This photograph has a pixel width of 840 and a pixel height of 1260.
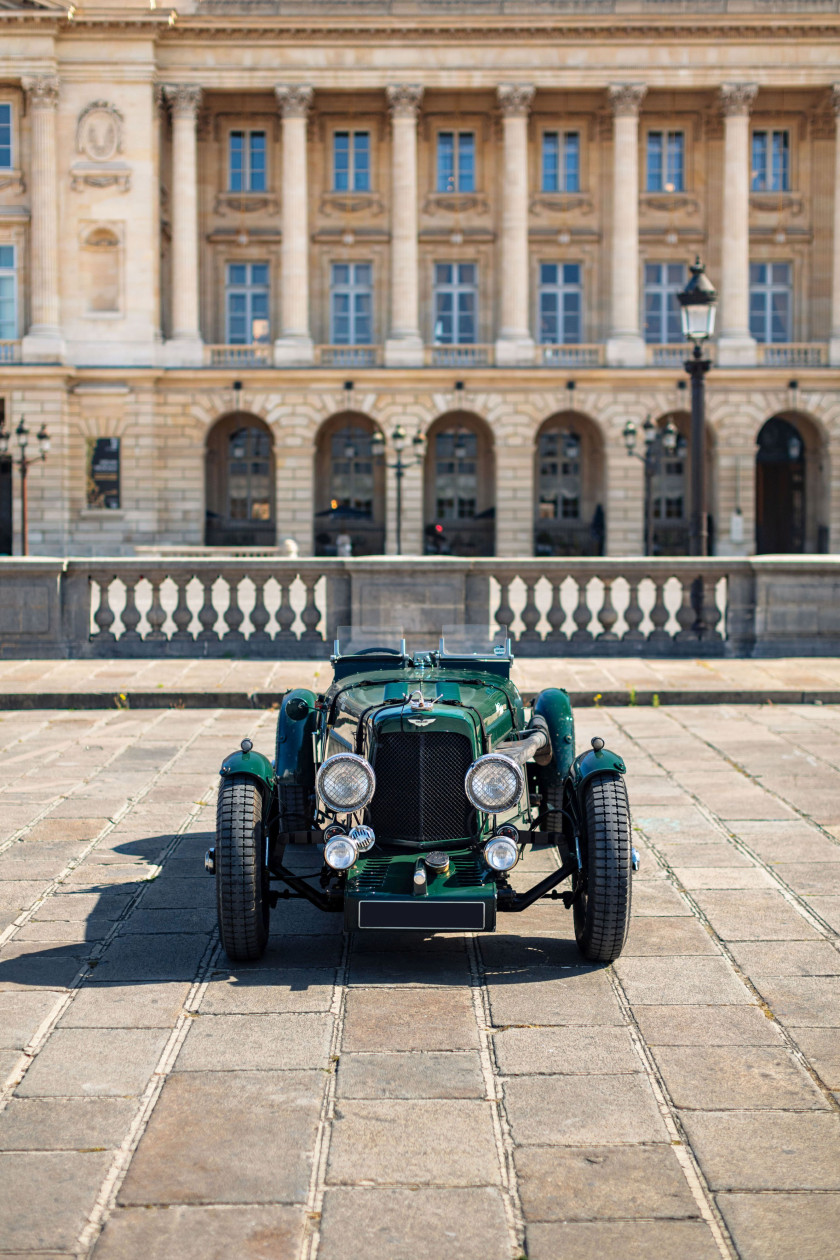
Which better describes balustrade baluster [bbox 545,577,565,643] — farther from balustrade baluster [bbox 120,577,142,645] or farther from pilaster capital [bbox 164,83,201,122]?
pilaster capital [bbox 164,83,201,122]

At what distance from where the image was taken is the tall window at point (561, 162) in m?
51.8

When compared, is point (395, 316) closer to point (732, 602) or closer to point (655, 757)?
point (732, 602)

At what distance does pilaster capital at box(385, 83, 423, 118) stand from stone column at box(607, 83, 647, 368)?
21.9 feet

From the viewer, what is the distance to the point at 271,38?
161ft

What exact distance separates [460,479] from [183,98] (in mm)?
16358

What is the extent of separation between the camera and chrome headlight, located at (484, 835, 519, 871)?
588 cm

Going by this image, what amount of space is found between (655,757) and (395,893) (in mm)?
5428

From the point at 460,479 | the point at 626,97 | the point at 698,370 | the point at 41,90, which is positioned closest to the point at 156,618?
the point at 698,370

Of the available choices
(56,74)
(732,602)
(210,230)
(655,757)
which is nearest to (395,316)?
(210,230)

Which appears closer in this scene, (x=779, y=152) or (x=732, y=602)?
(x=732, y=602)

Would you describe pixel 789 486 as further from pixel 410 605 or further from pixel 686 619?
pixel 410 605

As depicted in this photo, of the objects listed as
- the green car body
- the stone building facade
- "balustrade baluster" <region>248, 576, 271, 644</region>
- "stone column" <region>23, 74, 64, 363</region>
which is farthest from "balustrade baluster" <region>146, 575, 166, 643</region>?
"stone column" <region>23, 74, 64, 363</region>

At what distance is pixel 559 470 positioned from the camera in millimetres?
53625

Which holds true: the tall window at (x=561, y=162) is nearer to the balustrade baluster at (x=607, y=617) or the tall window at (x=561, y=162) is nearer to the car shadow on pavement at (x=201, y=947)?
the balustrade baluster at (x=607, y=617)
